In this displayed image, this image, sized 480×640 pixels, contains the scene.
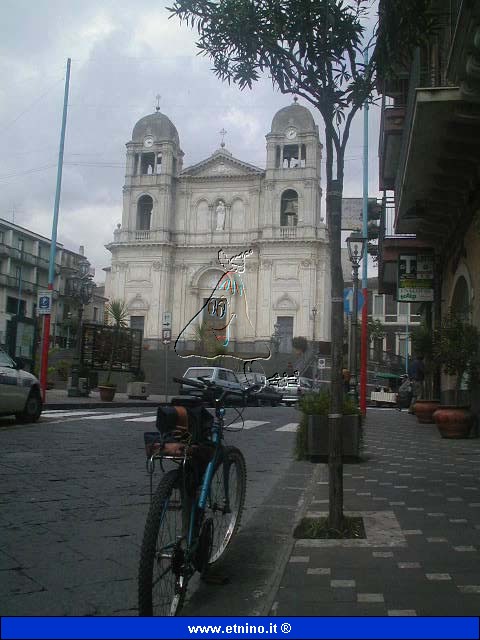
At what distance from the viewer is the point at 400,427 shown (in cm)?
1441

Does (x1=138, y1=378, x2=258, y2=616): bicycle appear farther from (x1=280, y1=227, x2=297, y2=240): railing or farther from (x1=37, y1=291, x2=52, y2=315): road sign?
(x1=280, y1=227, x2=297, y2=240): railing

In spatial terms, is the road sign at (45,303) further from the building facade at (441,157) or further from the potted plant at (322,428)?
the potted plant at (322,428)

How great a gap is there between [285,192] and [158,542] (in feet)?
176

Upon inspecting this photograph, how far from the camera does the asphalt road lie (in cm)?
335

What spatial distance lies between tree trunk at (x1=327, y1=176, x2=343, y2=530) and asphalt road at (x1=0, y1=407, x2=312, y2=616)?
449 mm

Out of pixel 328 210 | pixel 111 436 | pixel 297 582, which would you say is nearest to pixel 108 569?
pixel 297 582

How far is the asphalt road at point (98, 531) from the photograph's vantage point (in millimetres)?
3354

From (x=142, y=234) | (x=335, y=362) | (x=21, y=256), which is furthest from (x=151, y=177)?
(x=335, y=362)

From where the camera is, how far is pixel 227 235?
57.2 m

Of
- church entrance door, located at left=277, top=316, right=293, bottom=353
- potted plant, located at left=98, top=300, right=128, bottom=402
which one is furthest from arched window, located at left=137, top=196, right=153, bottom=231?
potted plant, located at left=98, top=300, right=128, bottom=402

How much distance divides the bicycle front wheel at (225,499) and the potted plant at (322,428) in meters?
4.20

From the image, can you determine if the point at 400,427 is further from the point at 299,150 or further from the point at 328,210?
the point at 299,150

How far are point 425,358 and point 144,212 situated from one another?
47.4m

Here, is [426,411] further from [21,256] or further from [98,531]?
[21,256]
